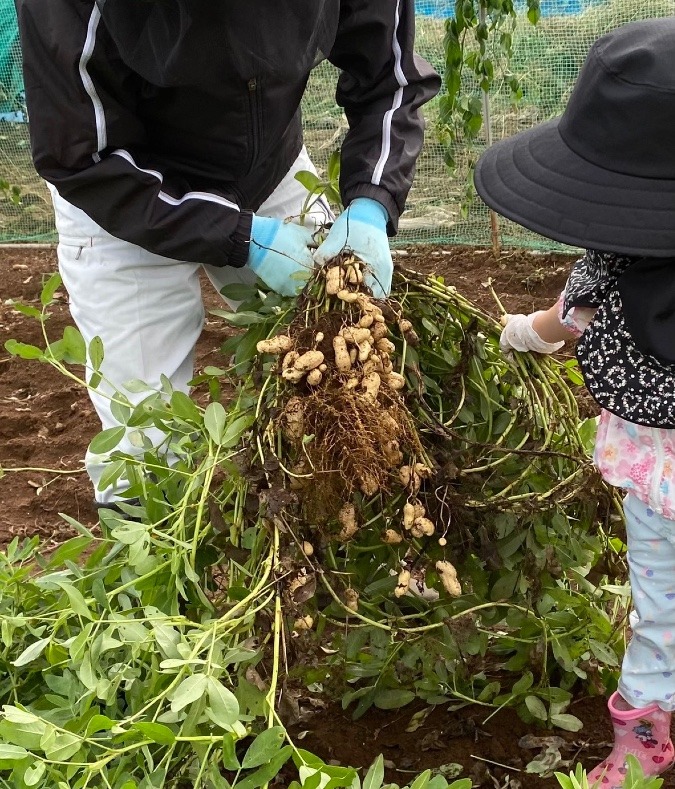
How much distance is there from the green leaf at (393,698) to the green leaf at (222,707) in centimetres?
64

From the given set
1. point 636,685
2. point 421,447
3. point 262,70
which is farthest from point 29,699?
point 262,70

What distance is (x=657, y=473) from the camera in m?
1.25

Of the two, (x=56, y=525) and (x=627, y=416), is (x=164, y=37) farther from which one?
(x=56, y=525)

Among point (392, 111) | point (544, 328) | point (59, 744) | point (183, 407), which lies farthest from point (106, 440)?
point (392, 111)

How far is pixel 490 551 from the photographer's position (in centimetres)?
129

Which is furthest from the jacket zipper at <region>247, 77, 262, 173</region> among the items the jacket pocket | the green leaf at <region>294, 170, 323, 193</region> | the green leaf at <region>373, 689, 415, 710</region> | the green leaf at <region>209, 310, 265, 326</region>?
the green leaf at <region>373, 689, 415, 710</region>

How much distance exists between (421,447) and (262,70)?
0.62 m

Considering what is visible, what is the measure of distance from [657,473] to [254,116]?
3.02 ft

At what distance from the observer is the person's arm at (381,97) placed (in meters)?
1.69

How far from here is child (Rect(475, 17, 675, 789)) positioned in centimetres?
108

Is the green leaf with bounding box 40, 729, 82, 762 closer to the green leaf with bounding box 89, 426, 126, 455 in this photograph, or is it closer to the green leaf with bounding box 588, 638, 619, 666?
the green leaf with bounding box 89, 426, 126, 455

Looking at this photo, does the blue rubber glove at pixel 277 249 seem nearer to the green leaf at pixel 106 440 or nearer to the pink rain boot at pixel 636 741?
the green leaf at pixel 106 440

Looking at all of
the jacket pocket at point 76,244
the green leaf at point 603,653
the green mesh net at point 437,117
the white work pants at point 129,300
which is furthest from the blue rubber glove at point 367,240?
the green mesh net at point 437,117

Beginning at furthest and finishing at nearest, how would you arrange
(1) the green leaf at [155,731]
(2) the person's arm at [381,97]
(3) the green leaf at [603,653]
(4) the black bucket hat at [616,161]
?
(2) the person's arm at [381,97]
(3) the green leaf at [603,653]
(4) the black bucket hat at [616,161]
(1) the green leaf at [155,731]
